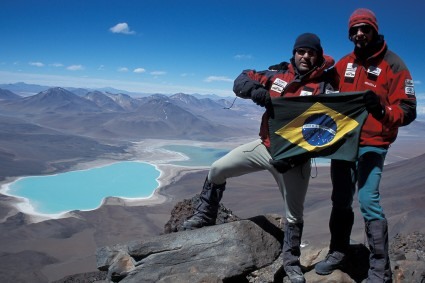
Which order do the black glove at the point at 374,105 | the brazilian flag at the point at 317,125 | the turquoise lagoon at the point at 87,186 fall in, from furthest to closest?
1. the turquoise lagoon at the point at 87,186
2. the brazilian flag at the point at 317,125
3. the black glove at the point at 374,105

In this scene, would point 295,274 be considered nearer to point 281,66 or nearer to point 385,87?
point 385,87

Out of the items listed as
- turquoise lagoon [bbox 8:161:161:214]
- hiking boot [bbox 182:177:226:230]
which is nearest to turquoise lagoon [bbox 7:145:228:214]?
turquoise lagoon [bbox 8:161:161:214]

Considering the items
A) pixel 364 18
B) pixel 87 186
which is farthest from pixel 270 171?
pixel 87 186

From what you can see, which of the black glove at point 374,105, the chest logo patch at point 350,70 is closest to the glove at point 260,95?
the chest logo patch at point 350,70

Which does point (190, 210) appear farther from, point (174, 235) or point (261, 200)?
point (261, 200)

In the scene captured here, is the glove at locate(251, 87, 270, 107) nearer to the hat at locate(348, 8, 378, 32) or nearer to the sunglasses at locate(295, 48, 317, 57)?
the sunglasses at locate(295, 48, 317, 57)

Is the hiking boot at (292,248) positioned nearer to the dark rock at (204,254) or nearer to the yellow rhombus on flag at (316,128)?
the dark rock at (204,254)
